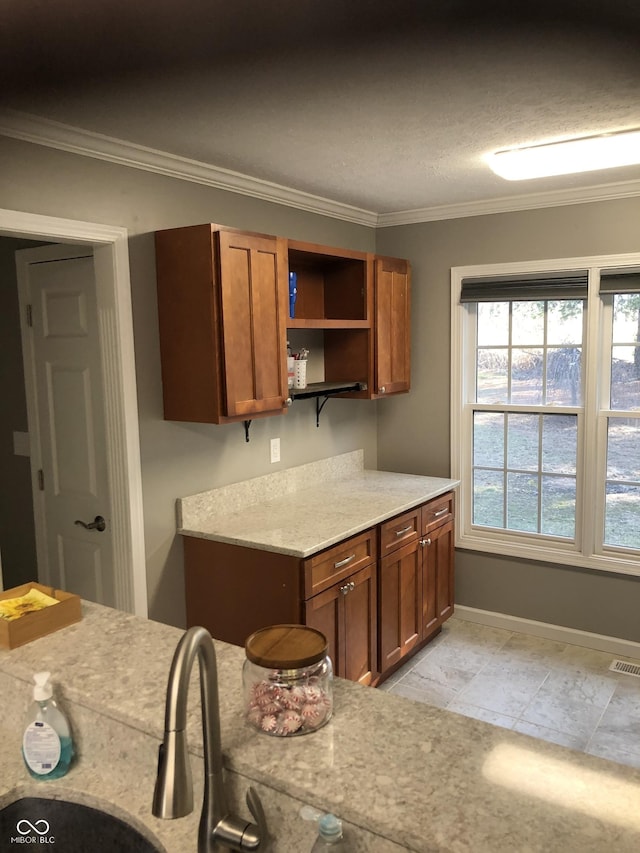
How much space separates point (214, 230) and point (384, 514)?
1.52 metres

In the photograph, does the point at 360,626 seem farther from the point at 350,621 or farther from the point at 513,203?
the point at 513,203

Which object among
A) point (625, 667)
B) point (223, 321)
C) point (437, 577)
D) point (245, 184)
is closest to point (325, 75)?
point (223, 321)

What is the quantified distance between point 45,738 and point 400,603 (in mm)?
2442

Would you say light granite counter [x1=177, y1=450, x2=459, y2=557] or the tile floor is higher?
light granite counter [x1=177, y1=450, x2=459, y2=557]

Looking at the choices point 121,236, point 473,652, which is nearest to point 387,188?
point 121,236

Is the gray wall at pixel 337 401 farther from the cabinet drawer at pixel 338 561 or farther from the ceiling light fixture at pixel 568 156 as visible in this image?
the ceiling light fixture at pixel 568 156

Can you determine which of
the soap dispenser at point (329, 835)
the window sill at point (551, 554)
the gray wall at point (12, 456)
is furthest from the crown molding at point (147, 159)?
the soap dispenser at point (329, 835)

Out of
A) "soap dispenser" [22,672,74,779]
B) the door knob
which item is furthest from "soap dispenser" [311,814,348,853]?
the door knob

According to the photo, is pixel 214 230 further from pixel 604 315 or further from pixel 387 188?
pixel 604 315

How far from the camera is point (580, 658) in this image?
3781mm

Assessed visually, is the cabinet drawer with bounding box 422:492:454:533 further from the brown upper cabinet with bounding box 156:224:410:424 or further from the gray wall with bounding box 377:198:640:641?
the brown upper cabinet with bounding box 156:224:410:424

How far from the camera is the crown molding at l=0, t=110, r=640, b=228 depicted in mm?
2383

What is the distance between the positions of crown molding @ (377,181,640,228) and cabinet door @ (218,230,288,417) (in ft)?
4.68

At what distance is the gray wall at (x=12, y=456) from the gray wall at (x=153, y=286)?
90 centimetres
